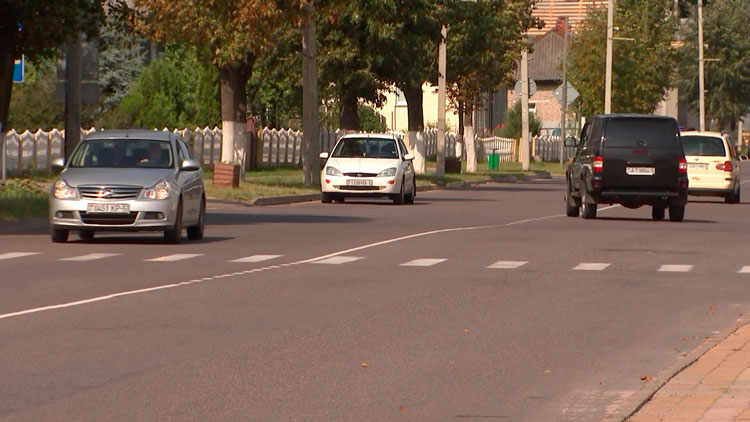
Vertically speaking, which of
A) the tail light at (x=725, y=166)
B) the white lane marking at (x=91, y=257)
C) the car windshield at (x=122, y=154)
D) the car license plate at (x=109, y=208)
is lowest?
the white lane marking at (x=91, y=257)

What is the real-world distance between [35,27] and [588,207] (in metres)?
10.4

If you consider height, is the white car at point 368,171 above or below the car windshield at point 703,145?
below

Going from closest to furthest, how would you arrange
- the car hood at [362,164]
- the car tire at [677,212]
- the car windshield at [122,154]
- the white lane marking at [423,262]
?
the white lane marking at [423,262]
the car windshield at [122,154]
the car tire at [677,212]
the car hood at [362,164]

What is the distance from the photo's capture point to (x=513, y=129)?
98.2m

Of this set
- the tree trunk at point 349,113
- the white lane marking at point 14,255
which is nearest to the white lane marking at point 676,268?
the white lane marking at point 14,255

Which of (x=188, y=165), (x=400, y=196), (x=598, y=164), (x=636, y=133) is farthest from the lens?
(x=400, y=196)

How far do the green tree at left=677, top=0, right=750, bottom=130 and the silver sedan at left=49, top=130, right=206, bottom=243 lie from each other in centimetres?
10521

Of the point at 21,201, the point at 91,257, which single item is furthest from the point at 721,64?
the point at 91,257

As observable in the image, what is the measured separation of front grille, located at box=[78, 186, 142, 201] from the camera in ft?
68.1

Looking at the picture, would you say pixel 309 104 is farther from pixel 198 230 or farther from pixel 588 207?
pixel 198 230

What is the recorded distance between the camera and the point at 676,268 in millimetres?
→ 18625

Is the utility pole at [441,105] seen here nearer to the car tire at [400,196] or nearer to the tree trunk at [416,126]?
the tree trunk at [416,126]

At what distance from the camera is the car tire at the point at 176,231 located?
21234mm

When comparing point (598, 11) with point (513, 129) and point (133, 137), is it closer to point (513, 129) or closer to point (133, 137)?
point (513, 129)
